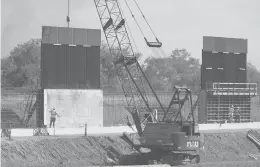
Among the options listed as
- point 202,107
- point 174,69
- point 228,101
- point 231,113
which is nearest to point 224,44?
point 228,101

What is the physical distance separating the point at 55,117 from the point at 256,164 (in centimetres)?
1873

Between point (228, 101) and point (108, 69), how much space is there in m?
34.1

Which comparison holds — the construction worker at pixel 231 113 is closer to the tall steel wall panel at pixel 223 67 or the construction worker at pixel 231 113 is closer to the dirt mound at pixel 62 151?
the tall steel wall panel at pixel 223 67

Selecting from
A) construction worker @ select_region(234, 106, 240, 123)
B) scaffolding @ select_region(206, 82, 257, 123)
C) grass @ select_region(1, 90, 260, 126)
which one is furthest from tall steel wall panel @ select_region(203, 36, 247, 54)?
grass @ select_region(1, 90, 260, 126)

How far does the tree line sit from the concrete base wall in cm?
926

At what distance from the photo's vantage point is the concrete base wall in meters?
47.2

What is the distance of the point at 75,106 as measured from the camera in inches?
1893

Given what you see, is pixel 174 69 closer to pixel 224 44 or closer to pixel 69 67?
pixel 224 44

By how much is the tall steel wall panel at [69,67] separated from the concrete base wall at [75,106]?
559 mm

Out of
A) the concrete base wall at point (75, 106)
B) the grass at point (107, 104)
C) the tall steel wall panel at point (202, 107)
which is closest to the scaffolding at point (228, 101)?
the tall steel wall panel at point (202, 107)

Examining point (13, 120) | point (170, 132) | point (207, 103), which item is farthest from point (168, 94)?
point (170, 132)

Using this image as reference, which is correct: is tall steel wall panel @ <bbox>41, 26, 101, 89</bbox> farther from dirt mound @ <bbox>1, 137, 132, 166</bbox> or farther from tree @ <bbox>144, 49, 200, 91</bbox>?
tree @ <bbox>144, 49, 200, 91</bbox>

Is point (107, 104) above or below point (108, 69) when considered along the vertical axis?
below

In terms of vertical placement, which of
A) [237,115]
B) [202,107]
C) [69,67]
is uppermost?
[69,67]
